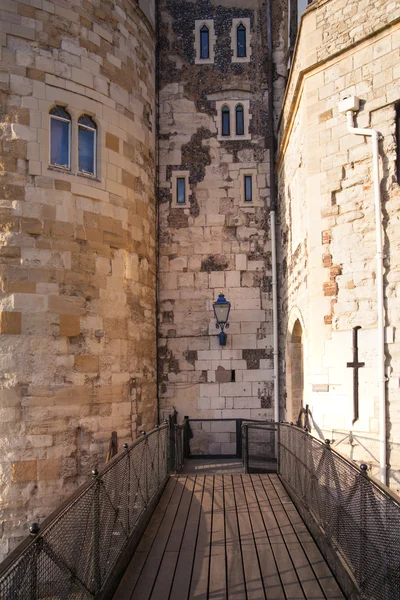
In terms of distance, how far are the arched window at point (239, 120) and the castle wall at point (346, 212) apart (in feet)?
11.3

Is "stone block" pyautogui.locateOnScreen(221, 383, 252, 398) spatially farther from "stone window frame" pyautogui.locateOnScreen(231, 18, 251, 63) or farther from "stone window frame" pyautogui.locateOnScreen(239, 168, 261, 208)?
"stone window frame" pyautogui.locateOnScreen(231, 18, 251, 63)

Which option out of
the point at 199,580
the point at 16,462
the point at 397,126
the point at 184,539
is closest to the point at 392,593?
the point at 199,580

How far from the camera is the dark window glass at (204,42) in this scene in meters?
11.9

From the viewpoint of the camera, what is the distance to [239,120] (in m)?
11.8

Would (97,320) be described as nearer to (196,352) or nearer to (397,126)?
(196,352)

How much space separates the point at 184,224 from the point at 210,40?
358cm

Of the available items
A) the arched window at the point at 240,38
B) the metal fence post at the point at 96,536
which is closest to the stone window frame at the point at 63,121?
the arched window at the point at 240,38

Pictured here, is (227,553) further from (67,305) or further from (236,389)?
(236,389)

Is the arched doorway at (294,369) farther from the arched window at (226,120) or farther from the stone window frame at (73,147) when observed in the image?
the arched window at (226,120)

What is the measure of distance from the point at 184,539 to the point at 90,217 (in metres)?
4.95

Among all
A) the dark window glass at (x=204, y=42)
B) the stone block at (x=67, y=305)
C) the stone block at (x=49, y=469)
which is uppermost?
the dark window glass at (x=204, y=42)

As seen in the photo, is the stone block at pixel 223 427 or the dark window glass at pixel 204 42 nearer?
the stone block at pixel 223 427

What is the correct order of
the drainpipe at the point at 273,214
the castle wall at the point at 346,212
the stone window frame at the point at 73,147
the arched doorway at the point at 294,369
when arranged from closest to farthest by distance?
the castle wall at the point at 346,212
the stone window frame at the point at 73,147
the arched doorway at the point at 294,369
the drainpipe at the point at 273,214

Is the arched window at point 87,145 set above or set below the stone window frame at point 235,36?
below
